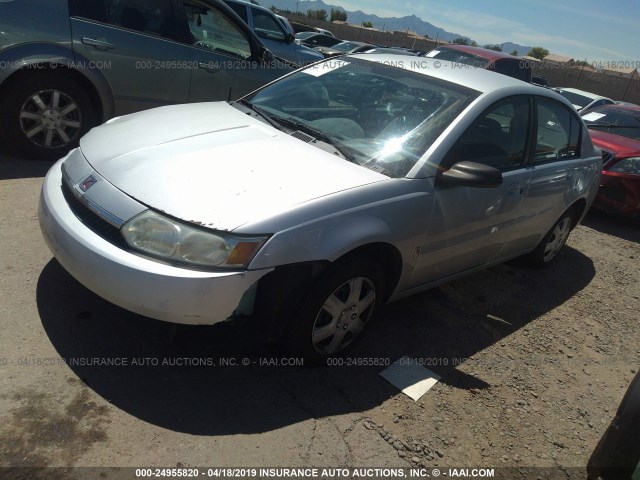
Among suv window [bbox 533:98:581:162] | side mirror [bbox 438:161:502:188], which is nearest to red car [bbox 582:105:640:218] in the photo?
suv window [bbox 533:98:581:162]

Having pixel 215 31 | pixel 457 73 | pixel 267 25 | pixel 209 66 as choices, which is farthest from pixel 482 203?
pixel 267 25

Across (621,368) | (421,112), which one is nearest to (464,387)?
(621,368)

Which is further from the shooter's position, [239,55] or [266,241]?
[239,55]

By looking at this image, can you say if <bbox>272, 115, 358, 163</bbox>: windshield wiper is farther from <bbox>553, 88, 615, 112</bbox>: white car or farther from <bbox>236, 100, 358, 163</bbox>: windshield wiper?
<bbox>553, 88, 615, 112</bbox>: white car

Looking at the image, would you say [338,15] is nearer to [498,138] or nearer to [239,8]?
[239,8]

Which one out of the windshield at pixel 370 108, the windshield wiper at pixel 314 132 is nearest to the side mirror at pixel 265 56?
the windshield at pixel 370 108

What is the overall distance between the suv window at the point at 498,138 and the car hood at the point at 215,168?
0.70m

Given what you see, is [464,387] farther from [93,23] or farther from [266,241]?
[93,23]

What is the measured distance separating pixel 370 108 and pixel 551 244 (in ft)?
8.11

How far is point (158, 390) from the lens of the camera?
8.31 feet

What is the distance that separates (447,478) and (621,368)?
1.96m

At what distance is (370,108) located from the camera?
3396mm

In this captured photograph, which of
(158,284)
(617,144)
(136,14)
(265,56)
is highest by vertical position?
(136,14)

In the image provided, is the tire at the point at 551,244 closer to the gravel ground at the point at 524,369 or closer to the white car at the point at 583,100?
the gravel ground at the point at 524,369
